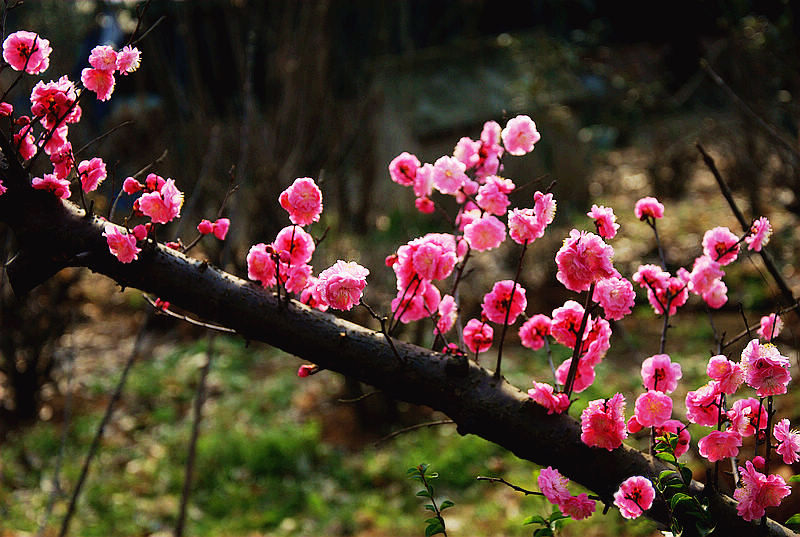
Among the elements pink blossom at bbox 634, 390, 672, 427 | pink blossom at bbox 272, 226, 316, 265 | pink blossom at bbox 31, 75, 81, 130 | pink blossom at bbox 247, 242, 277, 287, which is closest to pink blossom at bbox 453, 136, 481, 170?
pink blossom at bbox 272, 226, 316, 265

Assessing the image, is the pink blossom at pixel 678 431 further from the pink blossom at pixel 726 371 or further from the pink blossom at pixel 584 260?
the pink blossom at pixel 584 260

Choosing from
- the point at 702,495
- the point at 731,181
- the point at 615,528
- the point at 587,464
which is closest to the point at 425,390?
the point at 587,464

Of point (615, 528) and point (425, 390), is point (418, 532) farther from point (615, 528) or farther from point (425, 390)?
point (425, 390)

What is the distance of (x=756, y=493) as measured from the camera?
3.63 feet

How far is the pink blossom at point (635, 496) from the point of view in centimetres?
107

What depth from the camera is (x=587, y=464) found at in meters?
1.17

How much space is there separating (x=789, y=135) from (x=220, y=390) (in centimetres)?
396

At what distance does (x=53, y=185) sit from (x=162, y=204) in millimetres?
179

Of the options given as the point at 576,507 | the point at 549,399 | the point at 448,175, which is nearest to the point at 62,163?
the point at 448,175

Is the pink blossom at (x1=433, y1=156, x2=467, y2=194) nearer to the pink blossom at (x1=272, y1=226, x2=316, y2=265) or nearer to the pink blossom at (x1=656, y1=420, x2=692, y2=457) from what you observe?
the pink blossom at (x1=272, y1=226, x2=316, y2=265)

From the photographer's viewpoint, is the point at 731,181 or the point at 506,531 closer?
the point at 506,531

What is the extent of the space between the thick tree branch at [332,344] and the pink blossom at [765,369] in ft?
0.67

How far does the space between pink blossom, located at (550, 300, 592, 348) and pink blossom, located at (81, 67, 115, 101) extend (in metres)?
0.84

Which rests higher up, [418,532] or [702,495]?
[702,495]
